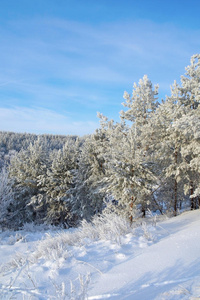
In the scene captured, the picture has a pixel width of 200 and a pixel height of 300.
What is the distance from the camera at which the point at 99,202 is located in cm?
1836

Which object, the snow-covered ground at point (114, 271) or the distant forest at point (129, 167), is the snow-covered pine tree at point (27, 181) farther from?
the snow-covered ground at point (114, 271)

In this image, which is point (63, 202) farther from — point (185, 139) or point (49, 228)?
point (185, 139)

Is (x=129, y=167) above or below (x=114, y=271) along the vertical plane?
above

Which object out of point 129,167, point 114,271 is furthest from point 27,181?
point 114,271

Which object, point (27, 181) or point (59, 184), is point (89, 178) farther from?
point (27, 181)

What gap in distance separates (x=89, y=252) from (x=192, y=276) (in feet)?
6.63

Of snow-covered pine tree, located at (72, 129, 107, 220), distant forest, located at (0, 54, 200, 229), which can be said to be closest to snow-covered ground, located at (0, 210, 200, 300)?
Result: distant forest, located at (0, 54, 200, 229)

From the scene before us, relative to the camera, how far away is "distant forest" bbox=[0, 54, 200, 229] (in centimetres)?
953

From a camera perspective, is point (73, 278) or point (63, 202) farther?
point (63, 202)

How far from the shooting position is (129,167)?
30.5ft

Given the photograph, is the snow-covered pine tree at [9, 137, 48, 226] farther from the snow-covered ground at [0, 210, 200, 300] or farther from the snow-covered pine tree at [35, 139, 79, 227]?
the snow-covered ground at [0, 210, 200, 300]

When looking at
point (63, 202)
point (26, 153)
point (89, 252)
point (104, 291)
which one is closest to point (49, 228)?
point (63, 202)

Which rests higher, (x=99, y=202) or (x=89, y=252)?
(x=89, y=252)

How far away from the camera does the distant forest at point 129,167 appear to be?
31.3 feet
